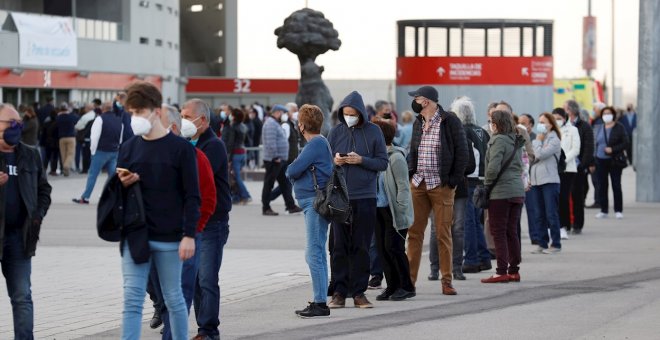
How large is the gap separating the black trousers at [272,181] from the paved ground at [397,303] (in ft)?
13.1

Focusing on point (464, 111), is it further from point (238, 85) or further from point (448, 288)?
point (238, 85)

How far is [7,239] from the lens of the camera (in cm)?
892

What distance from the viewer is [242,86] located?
7112cm

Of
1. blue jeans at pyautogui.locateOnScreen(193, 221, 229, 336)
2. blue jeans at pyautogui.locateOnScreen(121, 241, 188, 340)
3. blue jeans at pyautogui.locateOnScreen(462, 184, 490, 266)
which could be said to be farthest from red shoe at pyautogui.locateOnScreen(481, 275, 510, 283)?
blue jeans at pyautogui.locateOnScreen(121, 241, 188, 340)

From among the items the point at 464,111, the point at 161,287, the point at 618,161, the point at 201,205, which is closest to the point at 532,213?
the point at 464,111

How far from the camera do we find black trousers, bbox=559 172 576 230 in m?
18.5

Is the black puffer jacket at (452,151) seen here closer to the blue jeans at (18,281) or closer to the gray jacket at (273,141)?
the blue jeans at (18,281)

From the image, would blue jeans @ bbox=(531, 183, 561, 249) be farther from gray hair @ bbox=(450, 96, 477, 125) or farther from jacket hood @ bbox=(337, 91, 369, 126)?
jacket hood @ bbox=(337, 91, 369, 126)

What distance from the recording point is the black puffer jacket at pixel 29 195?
8.86 metres

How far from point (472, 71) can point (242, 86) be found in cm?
2760

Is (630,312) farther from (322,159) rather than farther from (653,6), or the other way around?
(653,6)

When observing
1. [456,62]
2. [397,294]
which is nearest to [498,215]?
[397,294]

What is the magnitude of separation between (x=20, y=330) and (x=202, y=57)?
75.9 m

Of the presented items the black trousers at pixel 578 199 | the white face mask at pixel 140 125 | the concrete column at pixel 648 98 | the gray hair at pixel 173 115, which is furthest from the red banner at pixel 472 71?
the white face mask at pixel 140 125
